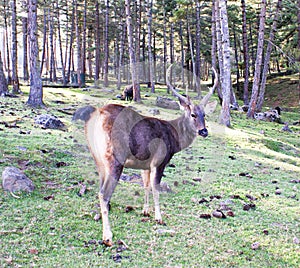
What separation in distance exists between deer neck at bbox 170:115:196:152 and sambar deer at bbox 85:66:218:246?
7cm

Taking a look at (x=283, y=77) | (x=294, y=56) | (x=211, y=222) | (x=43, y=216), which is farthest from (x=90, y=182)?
(x=283, y=77)

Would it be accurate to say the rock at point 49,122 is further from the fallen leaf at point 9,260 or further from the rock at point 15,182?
the fallen leaf at point 9,260

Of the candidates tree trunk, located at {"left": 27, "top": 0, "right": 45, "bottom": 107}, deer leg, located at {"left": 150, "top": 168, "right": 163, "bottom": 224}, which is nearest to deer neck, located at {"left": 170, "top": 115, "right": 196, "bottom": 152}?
deer leg, located at {"left": 150, "top": 168, "right": 163, "bottom": 224}

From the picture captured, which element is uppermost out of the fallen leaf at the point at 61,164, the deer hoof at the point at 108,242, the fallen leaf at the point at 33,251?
the fallen leaf at the point at 61,164

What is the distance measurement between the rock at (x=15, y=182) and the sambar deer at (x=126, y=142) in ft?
4.82

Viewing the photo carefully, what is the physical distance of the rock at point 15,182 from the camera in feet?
17.1

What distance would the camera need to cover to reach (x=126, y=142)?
13.9 ft

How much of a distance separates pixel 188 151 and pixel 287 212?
12.7ft

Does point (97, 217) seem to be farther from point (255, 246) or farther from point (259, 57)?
point (259, 57)

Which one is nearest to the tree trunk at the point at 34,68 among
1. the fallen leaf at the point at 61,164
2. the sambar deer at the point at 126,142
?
the fallen leaf at the point at 61,164

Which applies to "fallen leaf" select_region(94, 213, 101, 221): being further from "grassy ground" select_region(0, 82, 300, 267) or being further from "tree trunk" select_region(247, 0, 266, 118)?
"tree trunk" select_region(247, 0, 266, 118)

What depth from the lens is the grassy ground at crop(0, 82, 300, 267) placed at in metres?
3.98

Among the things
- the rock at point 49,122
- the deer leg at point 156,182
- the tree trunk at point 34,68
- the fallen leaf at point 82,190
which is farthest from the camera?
the tree trunk at point 34,68

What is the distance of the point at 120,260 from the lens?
12.6 feet
